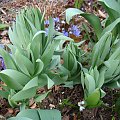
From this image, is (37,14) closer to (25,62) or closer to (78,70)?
(25,62)

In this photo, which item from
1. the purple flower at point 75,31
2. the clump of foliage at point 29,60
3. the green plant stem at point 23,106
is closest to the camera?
the clump of foliage at point 29,60

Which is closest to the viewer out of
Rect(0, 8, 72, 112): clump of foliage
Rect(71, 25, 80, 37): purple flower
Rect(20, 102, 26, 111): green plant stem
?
Rect(0, 8, 72, 112): clump of foliage

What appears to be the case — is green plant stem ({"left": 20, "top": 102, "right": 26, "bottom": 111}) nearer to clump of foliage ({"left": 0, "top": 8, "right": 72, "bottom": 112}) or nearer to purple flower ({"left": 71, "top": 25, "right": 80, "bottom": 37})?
clump of foliage ({"left": 0, "top": 8, "right": 72, "bottom": 112})

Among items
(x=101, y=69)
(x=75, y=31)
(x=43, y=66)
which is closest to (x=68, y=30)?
(x=75, y=31)

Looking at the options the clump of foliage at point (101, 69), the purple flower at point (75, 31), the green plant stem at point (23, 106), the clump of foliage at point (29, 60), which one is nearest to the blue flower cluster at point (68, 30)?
the purple flower at point (75, 31)

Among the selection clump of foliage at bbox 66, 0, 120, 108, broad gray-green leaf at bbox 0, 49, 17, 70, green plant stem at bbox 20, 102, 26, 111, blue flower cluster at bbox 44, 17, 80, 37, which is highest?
broad gray-green leaf at bbox 0, 49, 17, 70

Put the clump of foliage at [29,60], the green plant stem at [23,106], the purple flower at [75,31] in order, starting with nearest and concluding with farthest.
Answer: the clump of foliage at [29,60]
the green plant stem at [23,106]
the purple flower at [75,31]

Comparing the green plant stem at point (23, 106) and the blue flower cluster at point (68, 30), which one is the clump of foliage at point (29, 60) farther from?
the blue flower cluster at point (68, 30)

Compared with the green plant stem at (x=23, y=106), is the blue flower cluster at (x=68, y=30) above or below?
below

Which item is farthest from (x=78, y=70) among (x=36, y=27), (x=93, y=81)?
(x=36, y=27)

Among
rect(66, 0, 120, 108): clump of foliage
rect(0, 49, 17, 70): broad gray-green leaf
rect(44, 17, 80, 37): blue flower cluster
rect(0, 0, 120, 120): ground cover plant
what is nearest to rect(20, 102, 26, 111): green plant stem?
rect(0, 0, 120, 120): ground cover plant

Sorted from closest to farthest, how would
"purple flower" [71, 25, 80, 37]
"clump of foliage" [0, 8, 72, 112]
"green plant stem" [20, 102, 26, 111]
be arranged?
"clump of foliage" [0, 8, 72, 112]
"green plant stem" [20, 102, 26, 111]
"purple flower" [71, 25, 80, 37]
